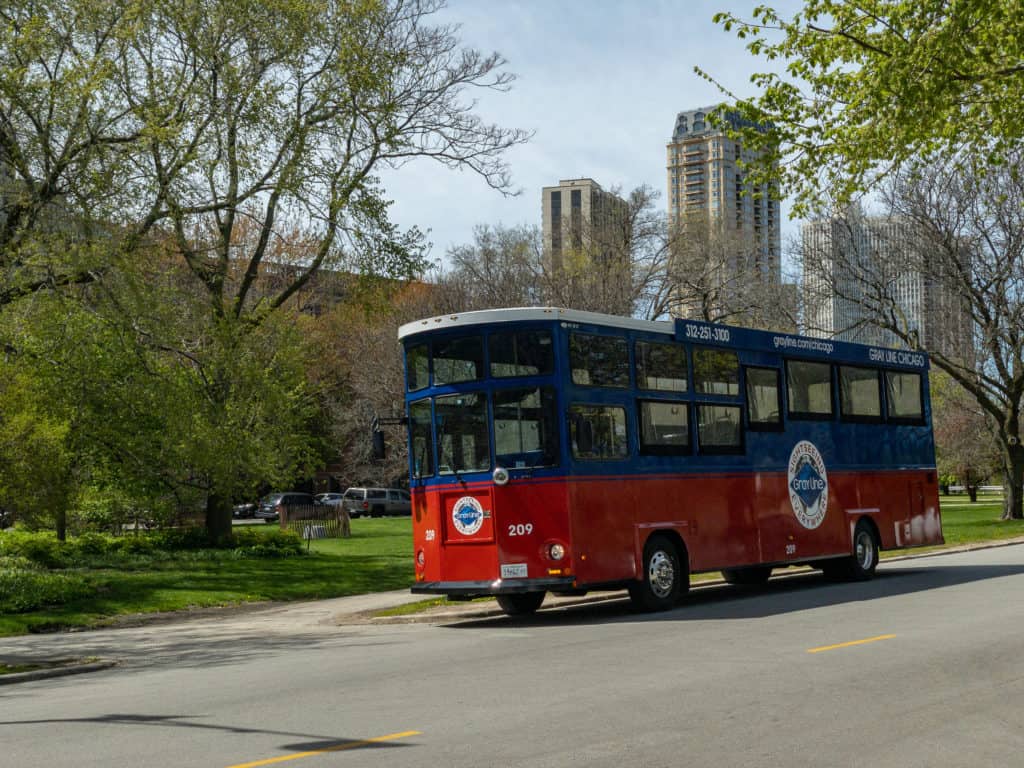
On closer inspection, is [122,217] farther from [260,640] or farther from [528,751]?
[528,751]

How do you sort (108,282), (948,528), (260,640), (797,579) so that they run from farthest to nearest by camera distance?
(948,528) → (797,579) → (108,282) → (260,640)

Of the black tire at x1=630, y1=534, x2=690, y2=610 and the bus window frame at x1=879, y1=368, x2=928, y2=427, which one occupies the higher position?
the bus window frame at x1=879, y1=368, x2=928, y2=427

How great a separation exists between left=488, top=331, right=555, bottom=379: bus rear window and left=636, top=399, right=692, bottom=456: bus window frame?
1.69 m

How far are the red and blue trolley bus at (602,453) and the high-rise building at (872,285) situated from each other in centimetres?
2196

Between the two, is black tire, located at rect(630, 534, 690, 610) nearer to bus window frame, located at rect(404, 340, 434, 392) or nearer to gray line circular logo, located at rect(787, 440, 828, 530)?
gray line circular logo, located at rect(787, 440, 828, 530)

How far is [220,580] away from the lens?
25078mm

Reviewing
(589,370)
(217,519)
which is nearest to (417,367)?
(589,370)

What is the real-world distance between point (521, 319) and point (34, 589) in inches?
410

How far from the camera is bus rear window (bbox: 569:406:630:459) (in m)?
15.8

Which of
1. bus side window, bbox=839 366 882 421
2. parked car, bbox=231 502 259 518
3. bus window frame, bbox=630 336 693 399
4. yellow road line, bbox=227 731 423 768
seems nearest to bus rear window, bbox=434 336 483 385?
bus window frame, bbox=630 336 693 399

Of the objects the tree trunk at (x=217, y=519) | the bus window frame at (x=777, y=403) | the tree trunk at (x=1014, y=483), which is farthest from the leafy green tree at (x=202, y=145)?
the tree trunk at (x=1014, y=483)

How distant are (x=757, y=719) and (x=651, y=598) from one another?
27.0ft

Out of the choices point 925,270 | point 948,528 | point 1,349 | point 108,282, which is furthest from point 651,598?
point 925,270

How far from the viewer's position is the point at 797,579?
888 inches
